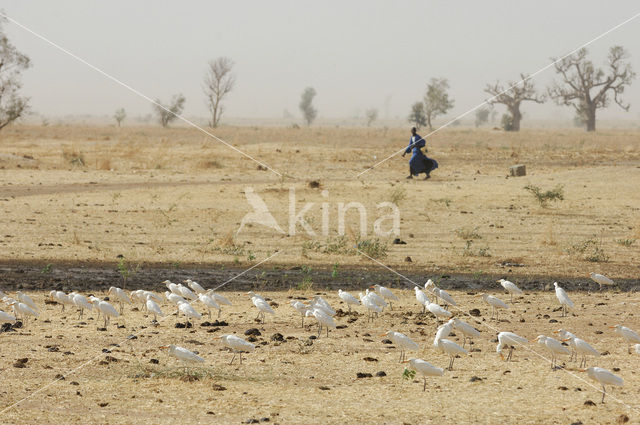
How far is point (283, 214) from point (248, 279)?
7.17m

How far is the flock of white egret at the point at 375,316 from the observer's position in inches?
314

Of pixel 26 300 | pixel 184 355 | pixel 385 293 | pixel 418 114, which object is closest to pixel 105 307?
pixel 26 300

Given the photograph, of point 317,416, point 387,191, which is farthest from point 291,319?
point 387,191

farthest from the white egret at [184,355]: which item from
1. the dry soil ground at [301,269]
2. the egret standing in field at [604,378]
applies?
the egret standing in field at [604,378]

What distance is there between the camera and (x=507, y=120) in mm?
83312

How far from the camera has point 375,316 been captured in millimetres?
10789

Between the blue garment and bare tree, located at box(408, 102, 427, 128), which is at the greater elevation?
bare tree, located at box(408, 102, 427, 128)

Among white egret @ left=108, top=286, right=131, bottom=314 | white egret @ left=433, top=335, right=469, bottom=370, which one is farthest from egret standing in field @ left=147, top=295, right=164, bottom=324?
white egret @ left=433, top=335, right=469, bottom=370

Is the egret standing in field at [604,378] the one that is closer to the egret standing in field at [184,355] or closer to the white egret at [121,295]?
the egret standing in field at [184,355]

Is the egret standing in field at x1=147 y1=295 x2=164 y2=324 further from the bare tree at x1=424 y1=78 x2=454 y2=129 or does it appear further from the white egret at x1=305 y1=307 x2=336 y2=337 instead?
the bare tree at x1=424 y1=78 x2=454 y2=129

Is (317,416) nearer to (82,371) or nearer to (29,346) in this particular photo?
(82,371)

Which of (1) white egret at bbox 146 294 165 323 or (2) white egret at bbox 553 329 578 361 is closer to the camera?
(2) white egret at bbox 553 329 578 361

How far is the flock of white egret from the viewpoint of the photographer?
26.1ft

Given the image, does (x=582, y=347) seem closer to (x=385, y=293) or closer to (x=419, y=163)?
(x=385, y=293)
